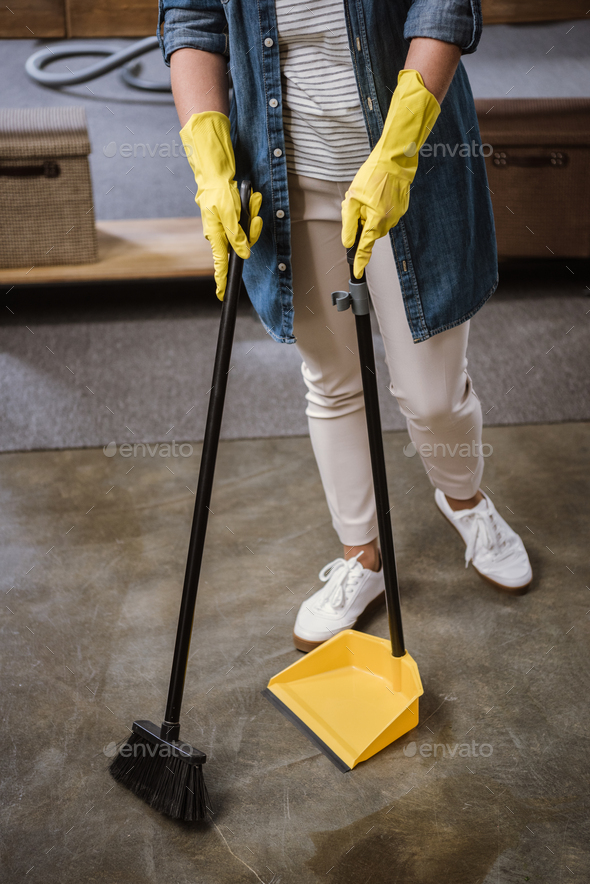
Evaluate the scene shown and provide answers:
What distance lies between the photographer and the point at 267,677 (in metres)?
1.27

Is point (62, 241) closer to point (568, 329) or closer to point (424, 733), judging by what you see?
point (568, 329)

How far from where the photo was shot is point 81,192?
2.55 meters

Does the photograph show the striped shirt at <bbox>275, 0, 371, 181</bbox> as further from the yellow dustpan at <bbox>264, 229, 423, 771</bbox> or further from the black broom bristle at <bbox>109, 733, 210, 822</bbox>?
the black broom bristle at <bbox>109, 733, 210, 822</bbox>

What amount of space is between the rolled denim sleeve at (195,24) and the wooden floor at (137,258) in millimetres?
1555

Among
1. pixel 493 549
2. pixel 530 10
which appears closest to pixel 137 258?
pixel 530 10

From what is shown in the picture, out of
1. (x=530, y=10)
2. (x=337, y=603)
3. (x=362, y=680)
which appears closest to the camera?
(x=362, y=680)

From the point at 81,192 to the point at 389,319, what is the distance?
174 centimetres

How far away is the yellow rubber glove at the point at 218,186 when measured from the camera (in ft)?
3.35

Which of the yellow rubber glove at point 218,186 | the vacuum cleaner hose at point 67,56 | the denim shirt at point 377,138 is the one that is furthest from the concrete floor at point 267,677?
the vacuum cleaner hose at point 67,56

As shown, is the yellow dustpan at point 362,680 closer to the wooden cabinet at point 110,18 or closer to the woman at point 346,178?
the woman at point 346,178

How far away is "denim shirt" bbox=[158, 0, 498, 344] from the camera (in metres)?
1.00

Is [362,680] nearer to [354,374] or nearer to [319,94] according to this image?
[354,374]

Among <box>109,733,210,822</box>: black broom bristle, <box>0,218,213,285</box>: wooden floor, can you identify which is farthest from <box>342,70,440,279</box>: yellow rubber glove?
<box>0,218,213,285</box>: wooden floor

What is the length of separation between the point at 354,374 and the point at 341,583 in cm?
38
